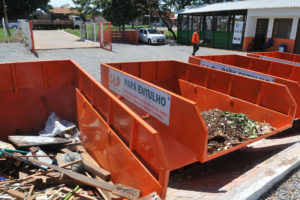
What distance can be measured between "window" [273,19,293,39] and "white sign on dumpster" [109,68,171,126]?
66.5 feet

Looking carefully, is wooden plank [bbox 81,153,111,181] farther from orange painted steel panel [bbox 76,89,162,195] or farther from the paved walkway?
the paved walkway

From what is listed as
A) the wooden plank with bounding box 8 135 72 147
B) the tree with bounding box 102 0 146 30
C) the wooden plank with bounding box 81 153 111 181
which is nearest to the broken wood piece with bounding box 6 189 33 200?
the wooden plank with bounding box 81 153 111 181

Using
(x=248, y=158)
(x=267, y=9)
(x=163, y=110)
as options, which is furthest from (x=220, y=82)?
(x=267, y=9)

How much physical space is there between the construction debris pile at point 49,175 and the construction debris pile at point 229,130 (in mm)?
1874

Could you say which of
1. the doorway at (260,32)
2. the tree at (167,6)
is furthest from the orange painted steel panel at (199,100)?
the tree at (167,6)

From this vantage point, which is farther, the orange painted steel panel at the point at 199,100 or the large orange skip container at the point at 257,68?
the large orange skip container at the point at 257,68

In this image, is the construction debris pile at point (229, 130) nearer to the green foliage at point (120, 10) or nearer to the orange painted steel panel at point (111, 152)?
the orange painted steel panel at point (111, 152)

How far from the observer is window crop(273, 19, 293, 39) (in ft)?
68.1

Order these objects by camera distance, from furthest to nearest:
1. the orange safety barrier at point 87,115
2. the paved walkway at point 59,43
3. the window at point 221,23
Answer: the window at point 221,23, the paved walkway at point 59,43, the orange safety barrier at point 87,115

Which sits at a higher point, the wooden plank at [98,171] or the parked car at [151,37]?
the parked car at [151,37]

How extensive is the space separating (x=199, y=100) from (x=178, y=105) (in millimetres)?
3365

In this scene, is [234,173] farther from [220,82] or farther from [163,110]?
[220,82]

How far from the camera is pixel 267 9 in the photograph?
69.5 ft

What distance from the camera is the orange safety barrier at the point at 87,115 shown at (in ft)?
10.0
